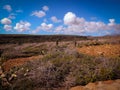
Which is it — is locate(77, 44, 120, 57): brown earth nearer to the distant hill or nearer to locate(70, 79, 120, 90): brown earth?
locate(70, 79, 120, 90): brown earth

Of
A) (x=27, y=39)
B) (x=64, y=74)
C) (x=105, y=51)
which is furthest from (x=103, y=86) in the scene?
(x=27, y=39)

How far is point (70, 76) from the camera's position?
662 cm

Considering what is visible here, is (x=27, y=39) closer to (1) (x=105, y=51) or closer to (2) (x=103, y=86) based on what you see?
(1) (x=105, y=51)

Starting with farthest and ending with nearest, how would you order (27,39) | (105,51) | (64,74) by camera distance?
(27,39), (105,51), (64,74)

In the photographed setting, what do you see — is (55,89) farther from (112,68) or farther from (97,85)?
(112,68)

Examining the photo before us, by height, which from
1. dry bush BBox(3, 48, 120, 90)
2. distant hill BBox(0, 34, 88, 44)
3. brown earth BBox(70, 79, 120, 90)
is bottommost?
distant hill BBox(0, 34, 88, 44)

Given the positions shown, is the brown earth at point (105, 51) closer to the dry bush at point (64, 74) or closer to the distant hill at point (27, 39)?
the dry bush at point (64, 74)

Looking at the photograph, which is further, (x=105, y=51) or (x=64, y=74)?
(x=105, y=51)

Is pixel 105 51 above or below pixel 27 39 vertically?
above

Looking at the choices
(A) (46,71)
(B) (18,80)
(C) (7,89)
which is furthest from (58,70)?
(C) (7,89)

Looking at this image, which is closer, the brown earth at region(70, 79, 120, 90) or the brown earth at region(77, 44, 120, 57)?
the brown earth at region(70, 79, 120, 90)

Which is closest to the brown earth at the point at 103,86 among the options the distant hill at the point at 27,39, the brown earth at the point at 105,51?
the brown earth at the point at 105,51

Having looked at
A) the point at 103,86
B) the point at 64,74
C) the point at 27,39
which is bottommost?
the point at 27,39

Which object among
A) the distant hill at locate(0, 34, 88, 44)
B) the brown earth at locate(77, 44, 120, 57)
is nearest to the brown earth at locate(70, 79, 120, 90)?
the brown earth at locate(77, 44, 120, 57)
